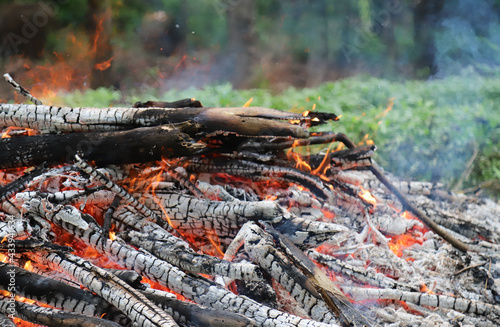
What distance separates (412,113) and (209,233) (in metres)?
4.41

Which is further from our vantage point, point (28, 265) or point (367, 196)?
point (367, 196)

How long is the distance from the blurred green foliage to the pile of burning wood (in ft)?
6.78

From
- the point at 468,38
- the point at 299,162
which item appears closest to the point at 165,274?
the point at 299,162

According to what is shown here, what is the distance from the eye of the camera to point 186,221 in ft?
7.61

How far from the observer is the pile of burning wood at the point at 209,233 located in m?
1.78

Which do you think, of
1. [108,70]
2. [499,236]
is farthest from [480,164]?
[108,70]

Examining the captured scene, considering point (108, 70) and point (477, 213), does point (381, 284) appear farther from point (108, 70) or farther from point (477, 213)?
point (108, 70)

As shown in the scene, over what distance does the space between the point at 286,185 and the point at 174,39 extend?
4.91 meters

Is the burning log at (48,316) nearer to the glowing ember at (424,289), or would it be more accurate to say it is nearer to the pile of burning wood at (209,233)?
the pile of burning wood at (209,233)

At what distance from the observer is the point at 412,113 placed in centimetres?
575

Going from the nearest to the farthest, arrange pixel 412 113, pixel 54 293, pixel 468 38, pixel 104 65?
pixel 54 293, pixel 412 113, pixel 104 65, pixel 468 38

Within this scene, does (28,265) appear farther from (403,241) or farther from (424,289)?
(403,241)

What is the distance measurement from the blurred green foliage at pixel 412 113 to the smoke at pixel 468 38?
Answer: 512 mm

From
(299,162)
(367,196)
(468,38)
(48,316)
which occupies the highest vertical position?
(468,38)
